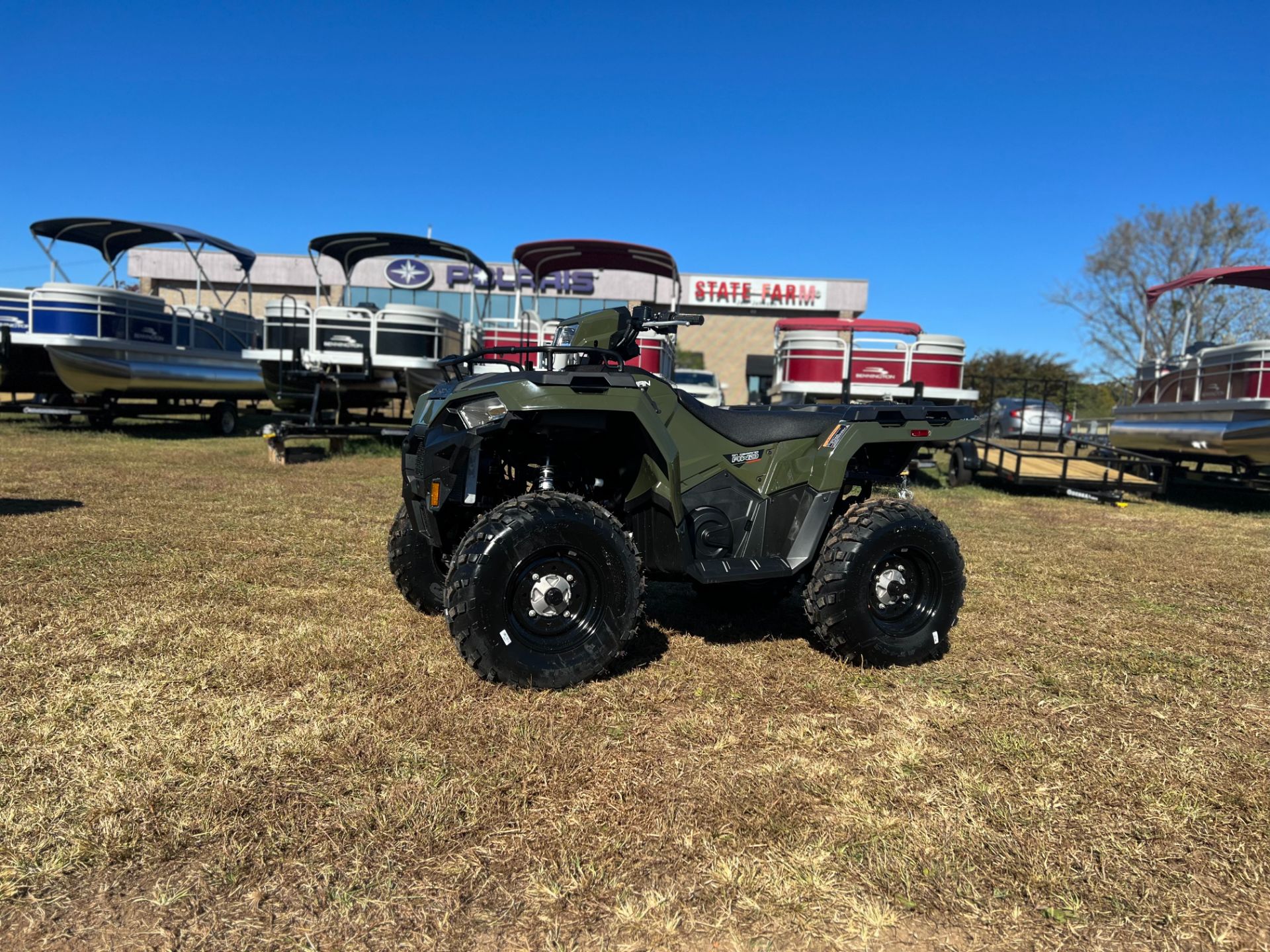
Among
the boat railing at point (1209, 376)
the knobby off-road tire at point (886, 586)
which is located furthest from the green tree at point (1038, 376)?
the knobby off-road tire at point (886, 586)

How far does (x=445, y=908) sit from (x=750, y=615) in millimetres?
2705

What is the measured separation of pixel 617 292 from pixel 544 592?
3373cm

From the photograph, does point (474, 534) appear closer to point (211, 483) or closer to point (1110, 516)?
point (211, 483)

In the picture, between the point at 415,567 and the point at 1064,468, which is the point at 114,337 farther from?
the point at 1064,468

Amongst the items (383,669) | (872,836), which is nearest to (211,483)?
(383,669)

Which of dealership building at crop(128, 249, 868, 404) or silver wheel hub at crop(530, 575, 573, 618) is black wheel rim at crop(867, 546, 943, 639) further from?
dealership building at crop(128, 249, 868, 404)

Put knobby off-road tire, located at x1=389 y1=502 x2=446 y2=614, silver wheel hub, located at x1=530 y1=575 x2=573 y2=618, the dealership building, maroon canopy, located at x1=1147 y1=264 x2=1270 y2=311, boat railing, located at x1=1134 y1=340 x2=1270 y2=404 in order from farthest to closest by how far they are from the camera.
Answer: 1. the dealership building
2. maroon canopy, located at x1=1147 y1=264 x2=1270 y2=311
3. boat railing, located at x1=1134 y1=340 x2=1270 y2=404
4. knobby off-road tire, located at x1=389 y1=502 x2=446 y2=614
5. silver wheel hub, located at x1=530 y1=575 x2=573 y2=618

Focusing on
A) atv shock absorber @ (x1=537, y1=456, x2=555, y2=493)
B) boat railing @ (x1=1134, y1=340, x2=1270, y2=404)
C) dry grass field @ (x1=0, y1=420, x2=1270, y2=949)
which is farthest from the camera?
boat railing @ (x1=1134, y1=340, x2=1270, y2=404)

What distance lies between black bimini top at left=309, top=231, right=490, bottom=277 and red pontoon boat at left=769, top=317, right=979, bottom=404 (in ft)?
15.6

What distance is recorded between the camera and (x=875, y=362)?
1117 cm

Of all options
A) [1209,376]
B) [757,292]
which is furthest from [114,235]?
[757,292]

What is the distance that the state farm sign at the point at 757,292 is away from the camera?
37844 millimetres

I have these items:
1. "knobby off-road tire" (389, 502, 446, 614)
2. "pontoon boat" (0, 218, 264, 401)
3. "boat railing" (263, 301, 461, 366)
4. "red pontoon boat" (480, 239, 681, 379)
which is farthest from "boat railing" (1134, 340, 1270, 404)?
"pontoon boat" (0, 218, 264, 401)

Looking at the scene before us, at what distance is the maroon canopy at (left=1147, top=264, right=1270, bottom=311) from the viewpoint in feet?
30.3
